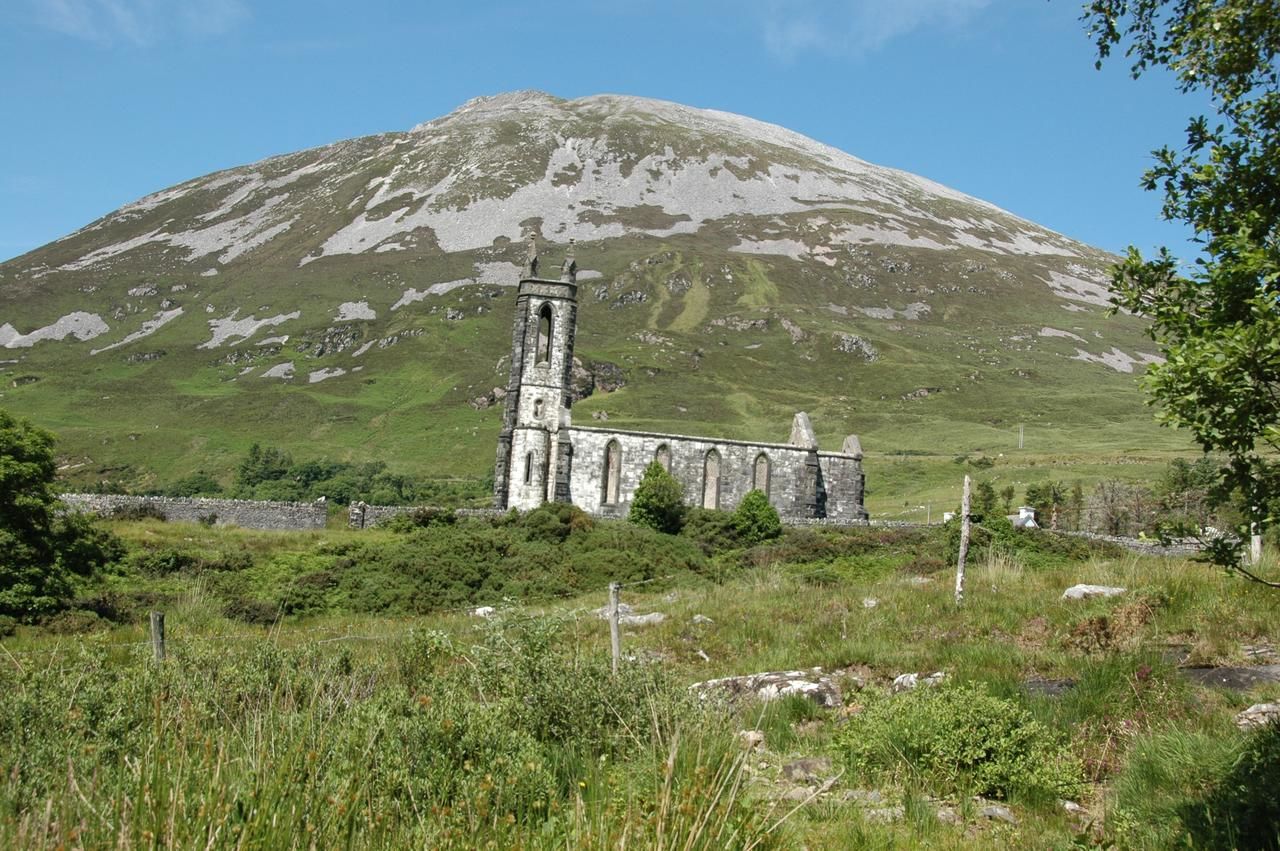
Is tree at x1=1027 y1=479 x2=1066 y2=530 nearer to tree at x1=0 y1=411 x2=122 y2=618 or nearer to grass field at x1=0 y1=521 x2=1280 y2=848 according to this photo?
grass field at x1=0 y1=521 x2=1280 y2=848

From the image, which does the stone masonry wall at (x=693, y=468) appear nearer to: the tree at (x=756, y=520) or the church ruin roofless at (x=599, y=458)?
the church ruin roofless at (x=599, y=458)

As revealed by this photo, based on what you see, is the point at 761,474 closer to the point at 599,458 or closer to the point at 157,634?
the point at 599,458

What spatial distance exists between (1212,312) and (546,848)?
5151 mm

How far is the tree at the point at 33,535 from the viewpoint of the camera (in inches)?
736

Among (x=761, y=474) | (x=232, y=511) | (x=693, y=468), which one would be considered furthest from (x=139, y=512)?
(x=761, y=474)

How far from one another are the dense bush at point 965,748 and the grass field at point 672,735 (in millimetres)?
26

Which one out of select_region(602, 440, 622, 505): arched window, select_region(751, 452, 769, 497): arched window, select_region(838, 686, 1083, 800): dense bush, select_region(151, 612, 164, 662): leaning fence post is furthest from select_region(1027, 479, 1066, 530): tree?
select_region(151, 612, 164, 662): leaning fence post

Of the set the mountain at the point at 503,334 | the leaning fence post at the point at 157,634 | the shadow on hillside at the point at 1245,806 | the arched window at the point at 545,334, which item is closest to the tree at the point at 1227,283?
the shadow on hillside at the point at 1245,806

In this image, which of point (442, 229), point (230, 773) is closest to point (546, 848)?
point (230, 773)

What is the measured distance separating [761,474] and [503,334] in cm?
8892

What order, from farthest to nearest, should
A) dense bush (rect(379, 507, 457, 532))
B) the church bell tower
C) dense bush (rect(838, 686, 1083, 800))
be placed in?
the church bell tower
dense bush (rect(379, 507, 457, 532))
dense bush (rect(838, 686, 1083, 800))

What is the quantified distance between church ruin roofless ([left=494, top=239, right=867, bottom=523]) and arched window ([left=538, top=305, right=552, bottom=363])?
0.05 meters

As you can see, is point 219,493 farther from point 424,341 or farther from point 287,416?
point 424,341

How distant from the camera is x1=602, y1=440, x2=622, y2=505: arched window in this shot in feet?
147
